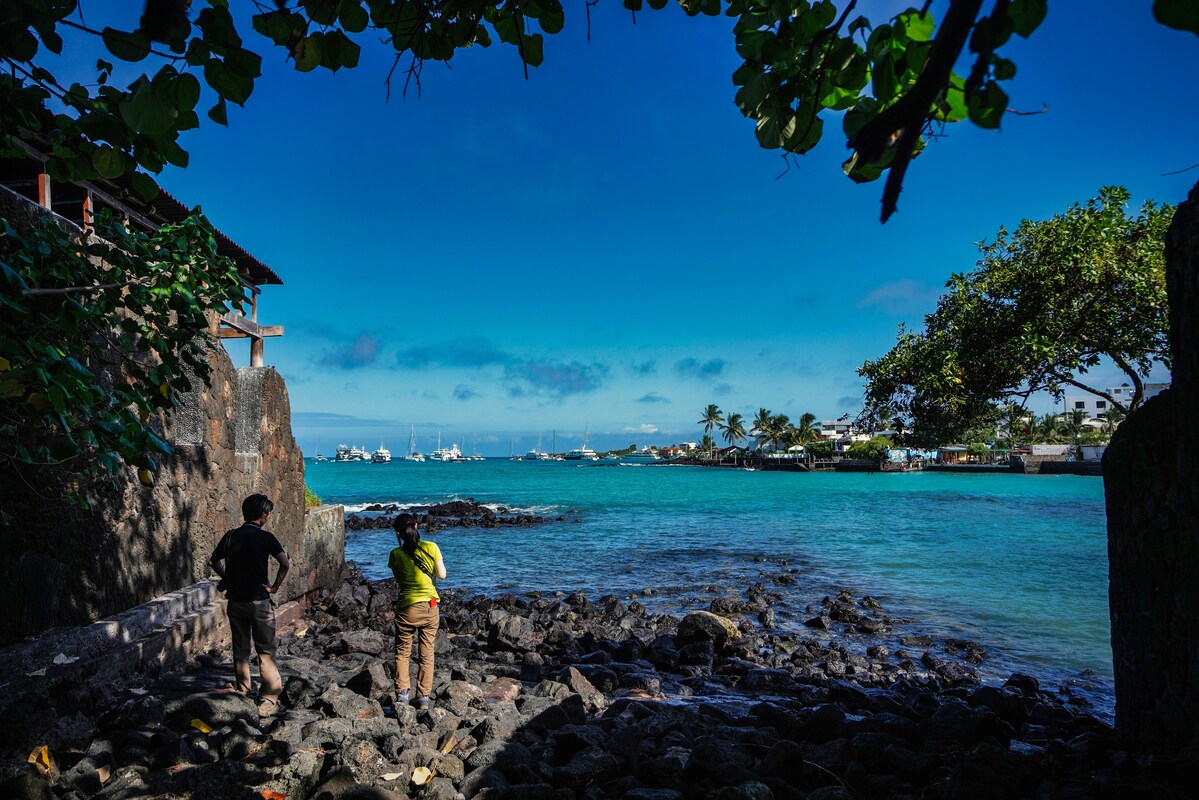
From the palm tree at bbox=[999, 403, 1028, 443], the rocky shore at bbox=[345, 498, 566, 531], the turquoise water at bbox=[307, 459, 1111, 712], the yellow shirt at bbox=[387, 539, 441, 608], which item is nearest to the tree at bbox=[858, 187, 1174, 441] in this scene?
the palm tree at bbox=[999, 403, 1028, 443]

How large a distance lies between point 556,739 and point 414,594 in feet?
6.79

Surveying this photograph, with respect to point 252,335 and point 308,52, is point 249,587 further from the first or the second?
point 252,335

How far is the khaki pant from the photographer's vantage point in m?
6.11

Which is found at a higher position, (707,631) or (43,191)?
(43,191)

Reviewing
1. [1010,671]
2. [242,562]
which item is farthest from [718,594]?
[242,562]

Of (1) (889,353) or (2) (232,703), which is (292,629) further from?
(1) (889,353)

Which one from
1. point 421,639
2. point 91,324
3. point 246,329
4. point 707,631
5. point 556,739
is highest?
point 246,329

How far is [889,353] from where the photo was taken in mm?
10617

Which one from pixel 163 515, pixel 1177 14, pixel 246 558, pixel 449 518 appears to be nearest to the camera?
pixel 1177 14

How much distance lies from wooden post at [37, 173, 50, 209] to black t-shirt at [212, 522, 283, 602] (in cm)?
664

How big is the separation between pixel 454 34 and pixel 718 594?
1364 centimetres

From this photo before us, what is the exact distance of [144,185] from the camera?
2752 mm

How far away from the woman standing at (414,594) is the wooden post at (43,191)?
7.49m

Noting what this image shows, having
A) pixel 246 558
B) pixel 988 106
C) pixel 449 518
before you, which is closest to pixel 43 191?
pixel 246 558
